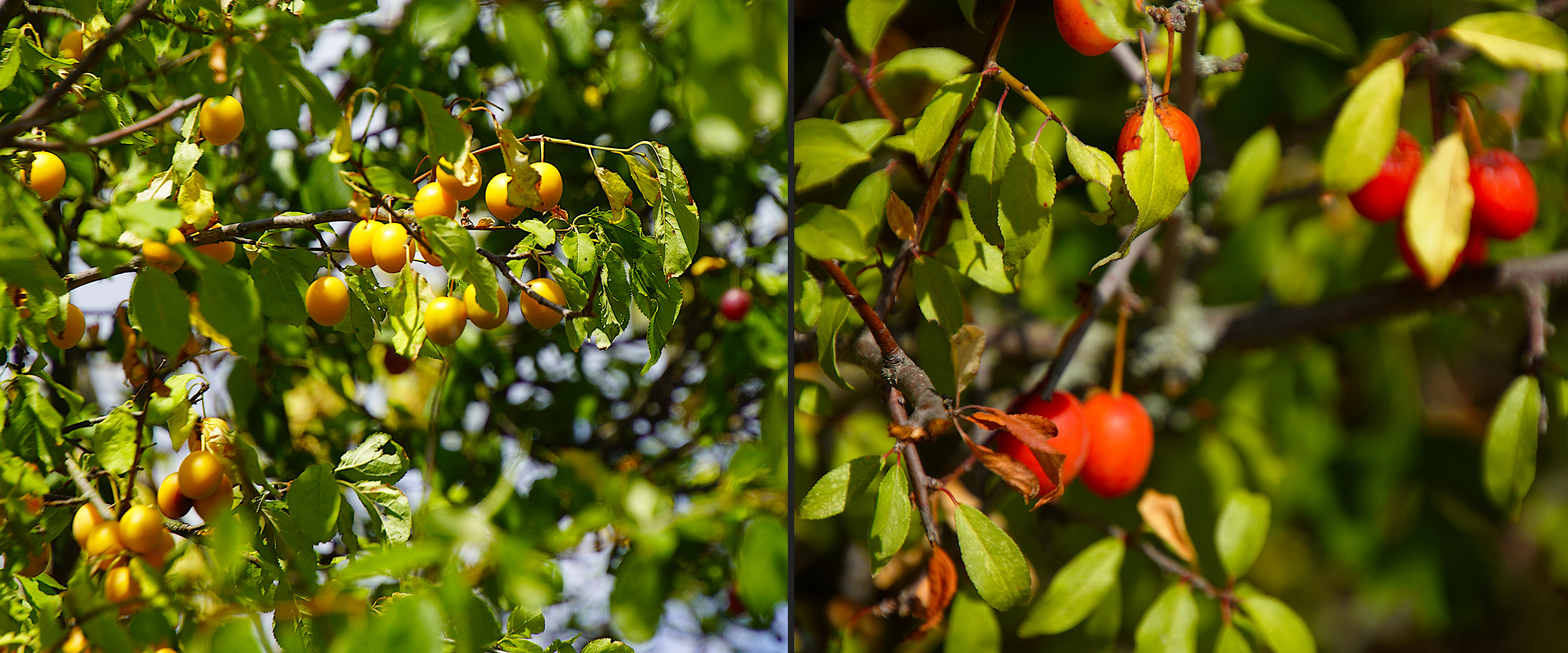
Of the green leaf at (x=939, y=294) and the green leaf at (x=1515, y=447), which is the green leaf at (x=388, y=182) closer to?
the green leaf at (x=939, y=294)

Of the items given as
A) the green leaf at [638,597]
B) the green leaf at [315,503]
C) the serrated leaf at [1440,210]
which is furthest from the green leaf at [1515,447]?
the green leaf at [315,503]

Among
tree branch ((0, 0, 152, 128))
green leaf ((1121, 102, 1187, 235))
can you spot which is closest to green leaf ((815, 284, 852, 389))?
green leaf ((1121, 102, 1187, 235))

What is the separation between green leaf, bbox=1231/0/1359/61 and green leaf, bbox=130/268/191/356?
0.46 metres

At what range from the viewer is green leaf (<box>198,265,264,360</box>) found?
0.22 meters

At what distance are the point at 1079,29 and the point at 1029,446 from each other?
14 centimetres

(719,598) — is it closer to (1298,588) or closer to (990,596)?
(990,596)

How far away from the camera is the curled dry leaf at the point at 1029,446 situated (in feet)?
0.95

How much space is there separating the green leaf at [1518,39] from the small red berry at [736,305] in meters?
0.37

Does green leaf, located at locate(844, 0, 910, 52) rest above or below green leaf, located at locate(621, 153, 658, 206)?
above

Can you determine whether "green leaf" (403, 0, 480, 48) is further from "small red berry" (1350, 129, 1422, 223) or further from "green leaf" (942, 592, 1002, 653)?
"small red berry" (1350, 129, 1422, 223)

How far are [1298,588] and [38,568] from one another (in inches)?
39.6

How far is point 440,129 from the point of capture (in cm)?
24

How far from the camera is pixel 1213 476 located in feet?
2.00

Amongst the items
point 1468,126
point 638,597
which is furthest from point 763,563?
point 1468,126
